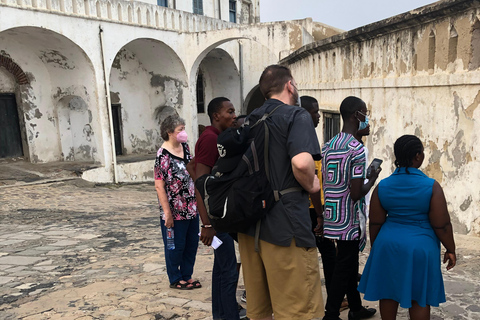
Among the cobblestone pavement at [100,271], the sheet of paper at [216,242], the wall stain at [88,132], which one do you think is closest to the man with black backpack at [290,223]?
the sheet of paper at [216,242]

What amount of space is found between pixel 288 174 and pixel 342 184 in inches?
33.7

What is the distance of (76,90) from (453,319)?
13.8m

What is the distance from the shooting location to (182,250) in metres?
3.92

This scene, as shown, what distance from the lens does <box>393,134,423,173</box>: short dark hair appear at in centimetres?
251

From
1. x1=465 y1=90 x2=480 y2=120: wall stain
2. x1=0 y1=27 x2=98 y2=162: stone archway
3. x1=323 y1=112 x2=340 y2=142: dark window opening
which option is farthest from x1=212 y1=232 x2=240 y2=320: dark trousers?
x1=0 y1=27 x2=98 y2=162: stone archway

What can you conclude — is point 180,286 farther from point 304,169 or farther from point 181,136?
point 304,169

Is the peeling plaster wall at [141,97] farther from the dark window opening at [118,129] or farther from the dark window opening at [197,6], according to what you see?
the dark window opening at [197,6]

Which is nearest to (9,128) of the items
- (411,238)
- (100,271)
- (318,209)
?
(100,271)

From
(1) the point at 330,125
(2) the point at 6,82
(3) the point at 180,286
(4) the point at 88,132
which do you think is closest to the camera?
(3) the point at 180,286

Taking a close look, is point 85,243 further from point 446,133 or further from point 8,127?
point 8,127

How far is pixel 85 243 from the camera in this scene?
600 centimetres

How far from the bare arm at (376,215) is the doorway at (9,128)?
14.4m

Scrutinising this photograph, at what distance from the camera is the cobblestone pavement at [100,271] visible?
3455 mm

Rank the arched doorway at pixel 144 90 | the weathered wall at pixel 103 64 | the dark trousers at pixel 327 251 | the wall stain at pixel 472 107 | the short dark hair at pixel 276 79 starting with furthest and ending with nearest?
the arched doorway at pixel 144 90 < the weathered wall at pixel 103 64 < the wall stain at pixel 472 107 < the dark trousers at pixel 327 251 < the short dark hair at pixel 276 79
